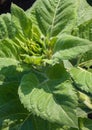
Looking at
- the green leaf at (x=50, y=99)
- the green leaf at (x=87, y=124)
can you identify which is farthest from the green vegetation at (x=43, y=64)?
the green leaf at (x=87, y=124)

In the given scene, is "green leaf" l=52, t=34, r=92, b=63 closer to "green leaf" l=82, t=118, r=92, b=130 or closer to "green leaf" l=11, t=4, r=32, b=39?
"green leaf" l=11, t=4, r=32, b=39

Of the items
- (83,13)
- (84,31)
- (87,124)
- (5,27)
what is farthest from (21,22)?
(87,124)

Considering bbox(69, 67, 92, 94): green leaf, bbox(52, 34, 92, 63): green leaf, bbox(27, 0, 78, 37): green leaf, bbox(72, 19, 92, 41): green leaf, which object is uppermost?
bbox(27, 0, 78, 37): green leaf

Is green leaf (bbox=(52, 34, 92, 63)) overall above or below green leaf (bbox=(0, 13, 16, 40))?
below

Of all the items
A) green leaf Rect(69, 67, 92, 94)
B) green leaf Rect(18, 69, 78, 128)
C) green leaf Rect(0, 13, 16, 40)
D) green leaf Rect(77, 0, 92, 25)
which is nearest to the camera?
green leaf Rect(18, 69, 78, 128)

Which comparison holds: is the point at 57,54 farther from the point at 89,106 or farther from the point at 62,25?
the point at 89,106

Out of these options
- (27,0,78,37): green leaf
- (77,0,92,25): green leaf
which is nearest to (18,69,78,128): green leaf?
(27,0,78,37): green leaf

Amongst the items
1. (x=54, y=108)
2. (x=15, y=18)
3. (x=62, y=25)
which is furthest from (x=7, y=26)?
(x=54, y=108)

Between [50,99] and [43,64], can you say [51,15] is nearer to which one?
[43,64]
